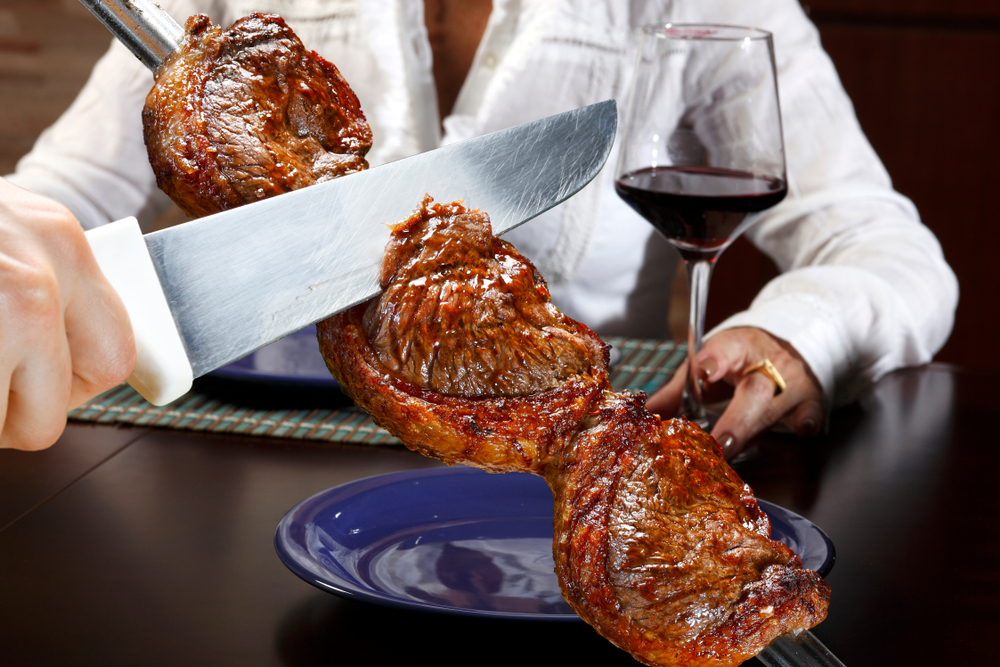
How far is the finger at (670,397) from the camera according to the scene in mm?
1047

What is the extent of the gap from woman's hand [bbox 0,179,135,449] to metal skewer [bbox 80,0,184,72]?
162mm

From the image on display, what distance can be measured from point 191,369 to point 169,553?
25 centimetres

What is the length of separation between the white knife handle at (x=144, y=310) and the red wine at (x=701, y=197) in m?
0.61

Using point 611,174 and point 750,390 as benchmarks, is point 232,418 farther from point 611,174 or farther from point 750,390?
point 611,174

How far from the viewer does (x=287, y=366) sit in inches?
43.4

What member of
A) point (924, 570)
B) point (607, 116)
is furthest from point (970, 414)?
point (607, 116)

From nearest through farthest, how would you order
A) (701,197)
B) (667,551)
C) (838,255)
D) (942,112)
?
(667,551), (701,197), (838,255), (942,112)

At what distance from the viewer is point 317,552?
62 centimetres

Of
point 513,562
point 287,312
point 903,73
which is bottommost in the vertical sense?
point 903,73

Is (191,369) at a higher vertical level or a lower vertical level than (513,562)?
higher

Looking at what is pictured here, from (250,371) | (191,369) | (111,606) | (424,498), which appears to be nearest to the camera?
(191,369)

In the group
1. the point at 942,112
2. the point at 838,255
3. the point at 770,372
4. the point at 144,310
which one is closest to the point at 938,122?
the point at 942,112

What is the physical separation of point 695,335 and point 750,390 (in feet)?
0.28

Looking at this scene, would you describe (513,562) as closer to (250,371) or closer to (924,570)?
(924,570)
